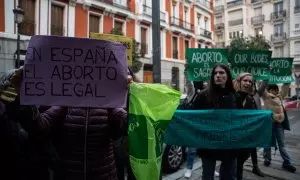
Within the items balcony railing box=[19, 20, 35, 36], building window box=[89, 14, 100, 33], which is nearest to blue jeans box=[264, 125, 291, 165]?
balcony railing box=[19, 20, 35, 36]

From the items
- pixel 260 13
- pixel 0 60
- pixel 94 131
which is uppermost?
pixel 260 13

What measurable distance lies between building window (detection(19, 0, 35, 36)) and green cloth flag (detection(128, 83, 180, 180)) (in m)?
14.9

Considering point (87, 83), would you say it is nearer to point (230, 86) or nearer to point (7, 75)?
point (7, 75)

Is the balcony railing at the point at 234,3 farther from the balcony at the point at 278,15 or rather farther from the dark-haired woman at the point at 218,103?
the dark-haired woman at the point at 218,103

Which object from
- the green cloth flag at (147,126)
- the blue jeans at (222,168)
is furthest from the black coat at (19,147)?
the blue jeans at (222,168)

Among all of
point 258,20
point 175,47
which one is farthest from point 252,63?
point 258,20

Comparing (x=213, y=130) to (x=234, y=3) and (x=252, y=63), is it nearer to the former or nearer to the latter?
(x=252, y=63)

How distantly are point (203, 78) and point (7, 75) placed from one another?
353 centimetres

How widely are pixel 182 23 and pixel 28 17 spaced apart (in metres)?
14.6

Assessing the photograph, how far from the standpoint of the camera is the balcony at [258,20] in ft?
146

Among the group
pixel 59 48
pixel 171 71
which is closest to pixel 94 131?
pixel 59 48

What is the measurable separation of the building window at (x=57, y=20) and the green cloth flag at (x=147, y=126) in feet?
52.3

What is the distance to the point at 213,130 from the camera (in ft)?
13.3

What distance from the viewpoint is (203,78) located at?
18.0ft
